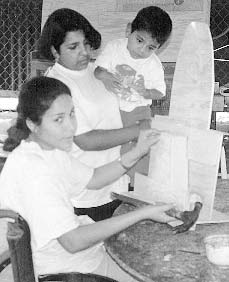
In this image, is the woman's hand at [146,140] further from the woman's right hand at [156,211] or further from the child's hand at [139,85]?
the child's hand at [139,85]

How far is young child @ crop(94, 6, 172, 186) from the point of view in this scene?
7.46ft

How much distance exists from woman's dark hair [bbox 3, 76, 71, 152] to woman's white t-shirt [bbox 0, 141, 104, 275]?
2.6 inches

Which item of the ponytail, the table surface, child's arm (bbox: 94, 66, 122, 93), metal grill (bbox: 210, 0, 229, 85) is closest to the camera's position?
the table surface

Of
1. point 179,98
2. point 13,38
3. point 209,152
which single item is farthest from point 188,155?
point 13,38

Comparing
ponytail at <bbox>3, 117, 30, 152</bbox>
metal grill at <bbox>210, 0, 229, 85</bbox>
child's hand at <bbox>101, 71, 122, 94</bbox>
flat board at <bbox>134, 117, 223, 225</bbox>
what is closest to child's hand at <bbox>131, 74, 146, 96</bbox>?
child's hand at <bbox>101, 71, 122, 94</bbox>

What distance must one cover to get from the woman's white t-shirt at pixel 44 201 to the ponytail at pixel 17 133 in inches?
2.2

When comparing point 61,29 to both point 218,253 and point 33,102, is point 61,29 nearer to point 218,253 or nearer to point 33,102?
point 33,102

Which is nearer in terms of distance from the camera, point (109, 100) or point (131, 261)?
point (131, 261)

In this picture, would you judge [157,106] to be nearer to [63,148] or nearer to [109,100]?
[109,100]

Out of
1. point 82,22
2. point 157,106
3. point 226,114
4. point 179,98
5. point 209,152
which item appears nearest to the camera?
point 209,152

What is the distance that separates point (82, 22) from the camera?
183cm

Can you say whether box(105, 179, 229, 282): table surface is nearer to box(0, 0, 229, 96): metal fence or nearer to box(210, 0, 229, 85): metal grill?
box(0, 0, 229, 96): metal fence

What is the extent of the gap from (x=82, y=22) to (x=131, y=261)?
33.7 inches

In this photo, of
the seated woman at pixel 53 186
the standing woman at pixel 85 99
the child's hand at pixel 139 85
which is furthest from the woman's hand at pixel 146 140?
the child's hand at pixel 139 85
